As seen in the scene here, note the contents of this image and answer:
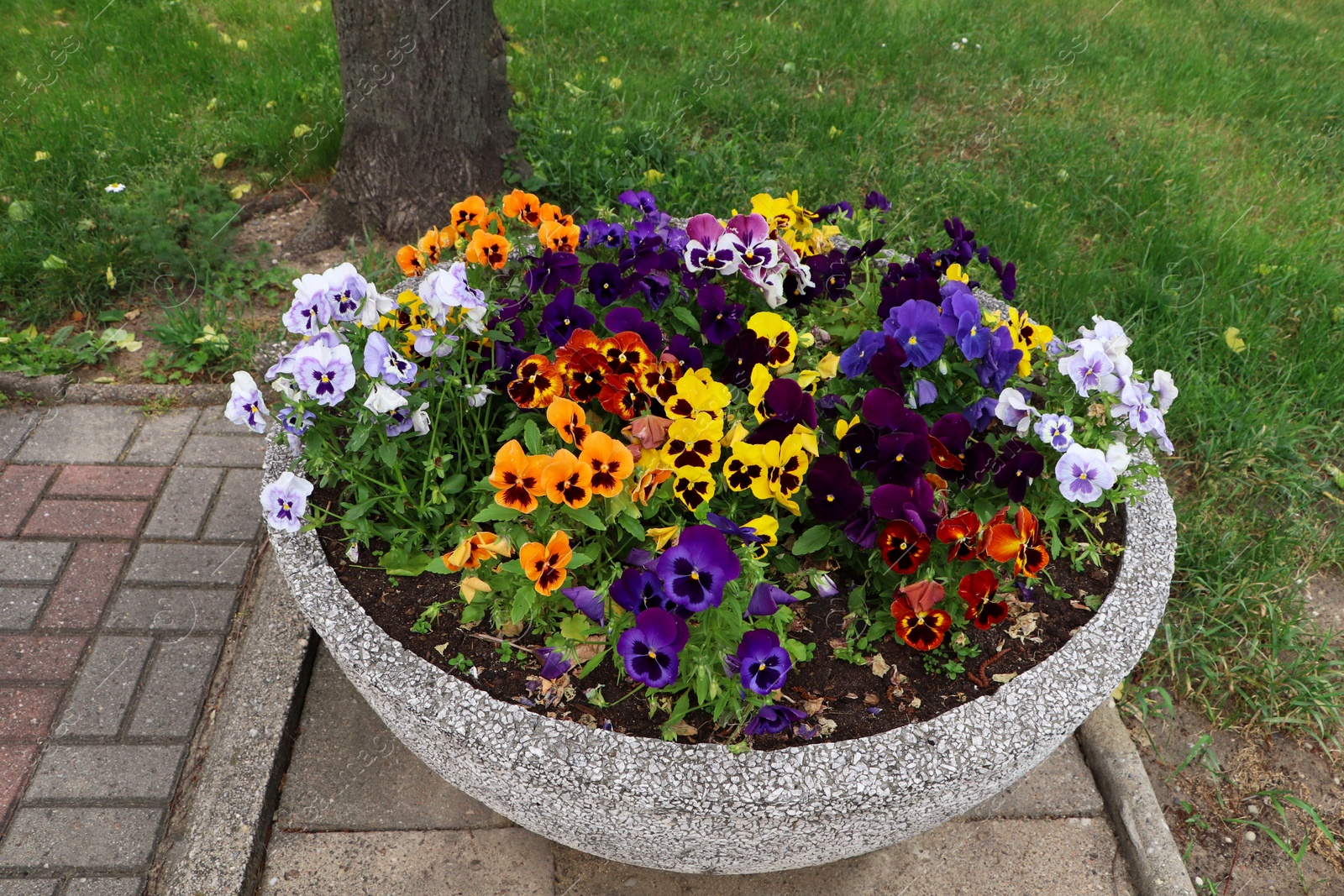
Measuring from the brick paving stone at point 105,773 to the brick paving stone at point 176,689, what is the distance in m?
0.05

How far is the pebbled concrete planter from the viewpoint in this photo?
1431 mm

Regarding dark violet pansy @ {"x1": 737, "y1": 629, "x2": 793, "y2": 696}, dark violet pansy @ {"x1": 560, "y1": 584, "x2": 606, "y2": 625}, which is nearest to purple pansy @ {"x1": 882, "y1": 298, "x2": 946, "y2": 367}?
dark violet pansy @ {"x1": 737, "y1": 629, "x2": 793, "y2": 696}

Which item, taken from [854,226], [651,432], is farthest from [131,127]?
[651,432]

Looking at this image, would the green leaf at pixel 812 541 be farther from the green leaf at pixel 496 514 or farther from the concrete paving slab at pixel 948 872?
the concrete paving slab at pixel 948 872

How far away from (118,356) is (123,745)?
5.55 feet

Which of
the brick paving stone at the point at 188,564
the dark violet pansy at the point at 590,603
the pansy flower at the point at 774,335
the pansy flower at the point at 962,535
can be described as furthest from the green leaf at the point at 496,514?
the brick paving stone at the point at 188,564

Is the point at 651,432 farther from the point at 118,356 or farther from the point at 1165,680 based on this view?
the point at 118,356

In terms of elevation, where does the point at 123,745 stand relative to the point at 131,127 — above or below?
below

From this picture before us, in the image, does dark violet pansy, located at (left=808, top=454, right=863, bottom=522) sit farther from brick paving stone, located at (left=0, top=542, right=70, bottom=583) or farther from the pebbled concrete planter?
brick paving stone, located at (left=0, top=542, right=70, bottom=583)

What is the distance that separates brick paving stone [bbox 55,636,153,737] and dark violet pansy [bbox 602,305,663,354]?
1.64m

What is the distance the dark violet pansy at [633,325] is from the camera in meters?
1.85

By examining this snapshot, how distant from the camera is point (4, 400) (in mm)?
3070

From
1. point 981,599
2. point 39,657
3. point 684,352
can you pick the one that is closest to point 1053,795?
point 981,599

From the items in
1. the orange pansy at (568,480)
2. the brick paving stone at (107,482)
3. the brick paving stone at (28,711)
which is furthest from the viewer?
the brick paving stone at (107,482)
